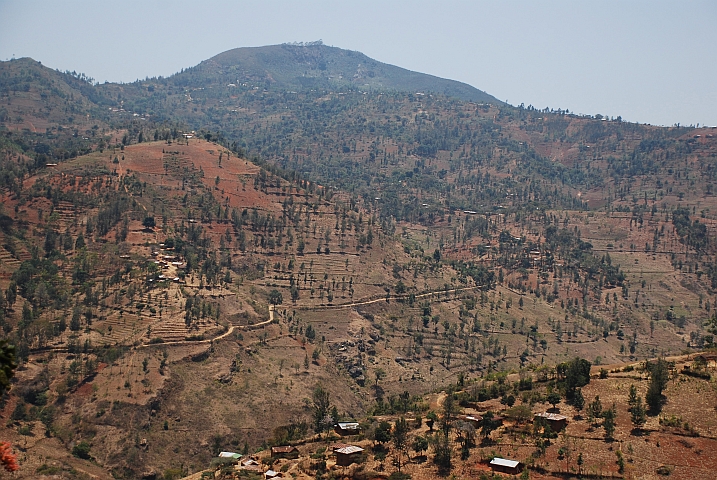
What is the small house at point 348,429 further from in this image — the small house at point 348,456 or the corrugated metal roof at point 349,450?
the small house at point 348,456

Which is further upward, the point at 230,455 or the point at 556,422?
the point at 556,422

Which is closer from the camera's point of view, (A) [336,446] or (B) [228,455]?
(A) [336,446]

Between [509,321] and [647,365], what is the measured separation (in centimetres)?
4976

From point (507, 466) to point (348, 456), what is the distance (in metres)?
9.08

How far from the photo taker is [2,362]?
66.0 feet

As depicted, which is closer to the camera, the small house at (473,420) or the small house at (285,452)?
the small house at (473,420)

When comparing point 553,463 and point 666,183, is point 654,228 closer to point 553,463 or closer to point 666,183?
point 666,183

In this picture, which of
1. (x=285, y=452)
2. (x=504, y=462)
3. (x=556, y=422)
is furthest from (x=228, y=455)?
(x=556, y=422)

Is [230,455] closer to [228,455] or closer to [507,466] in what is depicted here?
[228,455]

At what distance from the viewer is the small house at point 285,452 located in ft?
145

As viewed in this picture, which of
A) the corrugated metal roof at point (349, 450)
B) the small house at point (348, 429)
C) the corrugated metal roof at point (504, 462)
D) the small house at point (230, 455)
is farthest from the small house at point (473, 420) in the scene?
the small house at point (230, 455)

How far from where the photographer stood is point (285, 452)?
44719mm

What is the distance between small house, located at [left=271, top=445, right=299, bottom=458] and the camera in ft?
145

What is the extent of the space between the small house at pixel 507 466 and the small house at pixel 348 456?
25.5ft
